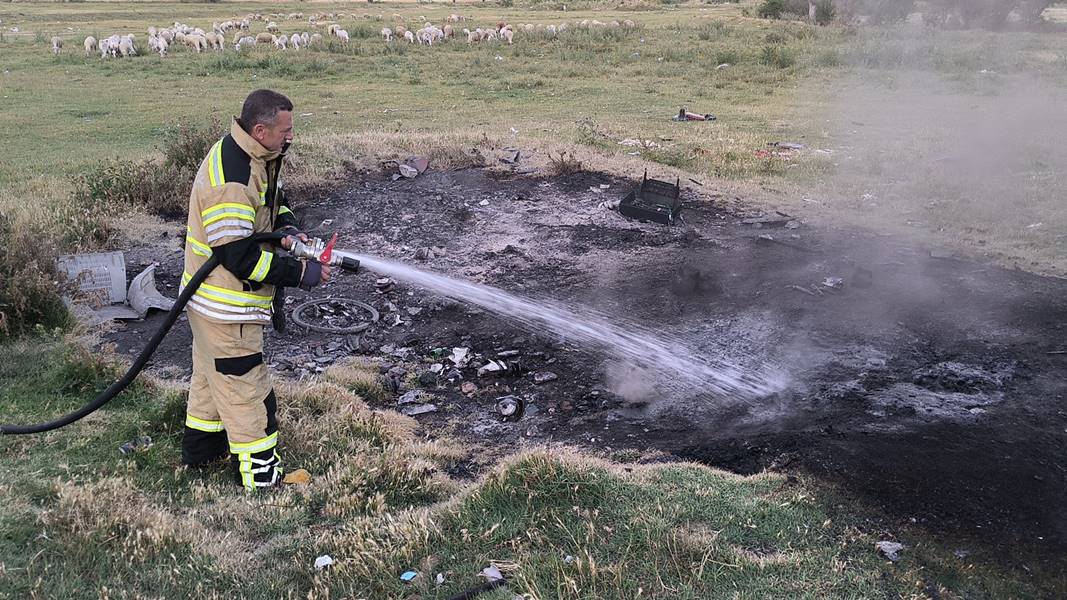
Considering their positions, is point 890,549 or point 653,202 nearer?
point 890,549

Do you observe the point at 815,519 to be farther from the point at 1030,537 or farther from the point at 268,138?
the point at 268,138

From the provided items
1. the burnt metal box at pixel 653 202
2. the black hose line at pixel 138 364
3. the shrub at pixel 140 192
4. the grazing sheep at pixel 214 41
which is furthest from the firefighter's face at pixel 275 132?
the grazing sheep at pixel 214 41

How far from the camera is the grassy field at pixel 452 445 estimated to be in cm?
352

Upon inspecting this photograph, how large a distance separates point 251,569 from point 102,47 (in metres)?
25.6

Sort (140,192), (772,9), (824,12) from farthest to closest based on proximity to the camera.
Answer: (772,9) < (824,12) < (140,192)

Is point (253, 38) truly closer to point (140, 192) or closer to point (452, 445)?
point (140, 192)

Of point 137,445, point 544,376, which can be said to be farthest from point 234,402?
point 544,376

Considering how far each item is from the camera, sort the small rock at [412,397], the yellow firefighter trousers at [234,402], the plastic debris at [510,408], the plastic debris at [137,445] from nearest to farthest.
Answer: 1. the yellow firefighter trousers at [234,402]
2. the plastic debris at [137,445]
3. the plastic debris at [510,408]
4. the small rock at [412,397]

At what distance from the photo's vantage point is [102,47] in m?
24.4

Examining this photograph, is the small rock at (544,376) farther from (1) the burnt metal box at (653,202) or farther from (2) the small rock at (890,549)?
(1) the burnt metal box at (653,202)

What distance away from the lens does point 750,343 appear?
6383 mm

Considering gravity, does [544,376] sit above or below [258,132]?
below

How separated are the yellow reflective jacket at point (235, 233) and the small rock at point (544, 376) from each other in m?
2.40

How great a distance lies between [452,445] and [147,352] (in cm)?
188
